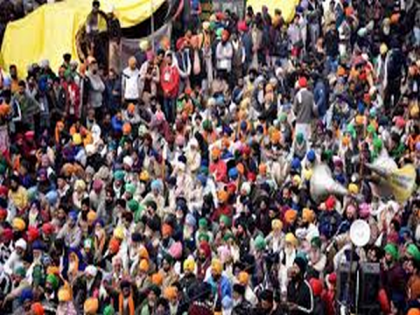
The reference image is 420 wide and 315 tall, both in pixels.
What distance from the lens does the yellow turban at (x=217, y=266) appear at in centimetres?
2531

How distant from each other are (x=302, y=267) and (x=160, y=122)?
7.22 m

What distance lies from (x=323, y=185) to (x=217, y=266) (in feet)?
9.55

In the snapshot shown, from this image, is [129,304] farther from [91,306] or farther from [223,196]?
[223,196]

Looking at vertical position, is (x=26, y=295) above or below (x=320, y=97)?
below

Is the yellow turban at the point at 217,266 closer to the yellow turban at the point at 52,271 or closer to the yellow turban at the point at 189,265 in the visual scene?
the yellow turban at the point at 189,265

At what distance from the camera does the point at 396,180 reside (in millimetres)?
26578

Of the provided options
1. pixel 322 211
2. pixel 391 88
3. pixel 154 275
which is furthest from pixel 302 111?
pixel 154 275

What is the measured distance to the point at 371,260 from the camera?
2462cm

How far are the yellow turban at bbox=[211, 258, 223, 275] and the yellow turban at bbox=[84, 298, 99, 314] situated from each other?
5.18 feet

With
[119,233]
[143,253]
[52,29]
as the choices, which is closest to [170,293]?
[143,253]

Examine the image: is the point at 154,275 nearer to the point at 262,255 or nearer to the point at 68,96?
the point at 262,255

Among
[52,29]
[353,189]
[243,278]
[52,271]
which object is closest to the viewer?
[243,278]

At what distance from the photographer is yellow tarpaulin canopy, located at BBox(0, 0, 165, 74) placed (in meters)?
34.9

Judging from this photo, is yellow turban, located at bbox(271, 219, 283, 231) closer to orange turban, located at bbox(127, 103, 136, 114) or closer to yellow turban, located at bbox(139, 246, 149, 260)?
yellow turban, located at bbox(139, 246, 149, 260)
